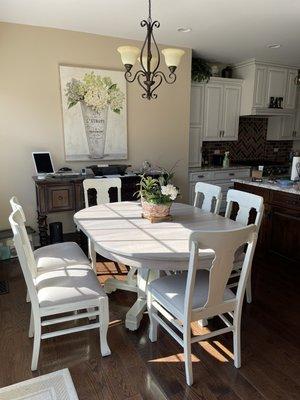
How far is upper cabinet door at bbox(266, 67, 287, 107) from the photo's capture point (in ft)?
16.7

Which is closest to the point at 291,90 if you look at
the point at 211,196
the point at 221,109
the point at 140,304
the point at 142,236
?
the point at 221,109

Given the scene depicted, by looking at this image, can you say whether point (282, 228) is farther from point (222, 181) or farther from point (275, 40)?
point (275, 40)

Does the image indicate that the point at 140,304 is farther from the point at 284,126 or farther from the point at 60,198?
the point at 284,126

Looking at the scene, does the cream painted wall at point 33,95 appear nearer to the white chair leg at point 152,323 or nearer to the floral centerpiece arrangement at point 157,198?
the floral centerpiece arrangement at point 157,198

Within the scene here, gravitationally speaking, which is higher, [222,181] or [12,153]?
[12,153]

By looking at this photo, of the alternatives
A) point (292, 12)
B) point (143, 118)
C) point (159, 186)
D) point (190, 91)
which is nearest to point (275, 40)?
point (292, 12)

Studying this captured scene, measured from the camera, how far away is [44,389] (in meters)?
1.68

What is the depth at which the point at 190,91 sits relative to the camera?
4.54 metres

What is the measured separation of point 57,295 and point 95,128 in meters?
2.64

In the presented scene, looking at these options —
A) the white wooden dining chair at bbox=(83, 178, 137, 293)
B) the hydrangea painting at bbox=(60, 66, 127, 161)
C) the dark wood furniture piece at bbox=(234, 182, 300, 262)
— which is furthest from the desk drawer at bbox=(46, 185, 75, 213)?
the dark wood furniture piece at bbox=(234, 182, 300, 262)

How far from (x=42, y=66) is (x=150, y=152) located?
1753 millimetres

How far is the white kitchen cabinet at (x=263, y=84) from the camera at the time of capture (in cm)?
498

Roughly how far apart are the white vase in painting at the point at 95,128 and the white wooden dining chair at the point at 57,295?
212cm

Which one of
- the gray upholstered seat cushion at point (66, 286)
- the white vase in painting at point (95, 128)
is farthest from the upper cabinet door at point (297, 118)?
the gray upholstered seat cushion at point (66, 286)
